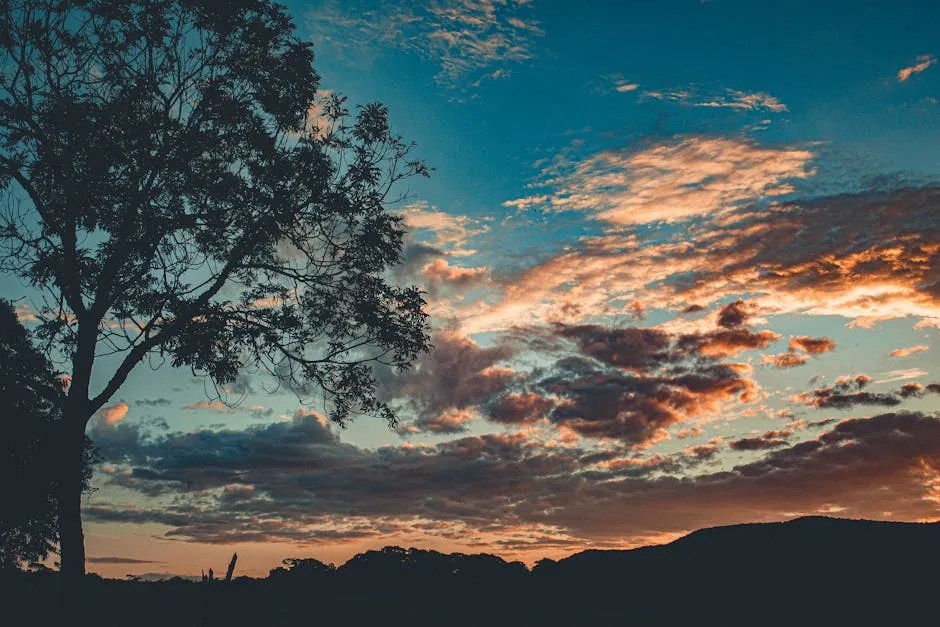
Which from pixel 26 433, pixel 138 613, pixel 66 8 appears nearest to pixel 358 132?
pixel 66 8

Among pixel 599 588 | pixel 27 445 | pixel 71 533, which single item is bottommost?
pixel 599 588

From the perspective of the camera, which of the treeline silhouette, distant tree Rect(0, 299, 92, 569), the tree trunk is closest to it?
the tree trunk

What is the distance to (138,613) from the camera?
81.1 feet

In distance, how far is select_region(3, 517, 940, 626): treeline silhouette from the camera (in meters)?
26.4

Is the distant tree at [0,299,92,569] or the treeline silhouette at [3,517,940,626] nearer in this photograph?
the distant tree at [0,299,92,569]

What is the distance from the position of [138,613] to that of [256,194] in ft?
51.3

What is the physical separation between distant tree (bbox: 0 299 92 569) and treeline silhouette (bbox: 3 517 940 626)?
2.43 meters

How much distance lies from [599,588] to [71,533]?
11742 centimetres

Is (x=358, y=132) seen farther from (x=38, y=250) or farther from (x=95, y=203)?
(x=38, y=250)

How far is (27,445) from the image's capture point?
28.5m

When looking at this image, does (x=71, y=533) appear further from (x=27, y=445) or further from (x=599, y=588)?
(x=599, y=588)

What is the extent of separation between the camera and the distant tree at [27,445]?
859 inches

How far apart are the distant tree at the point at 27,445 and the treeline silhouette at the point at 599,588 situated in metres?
2.43

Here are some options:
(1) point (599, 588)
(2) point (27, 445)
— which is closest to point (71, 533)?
(2) point (27, 445)
